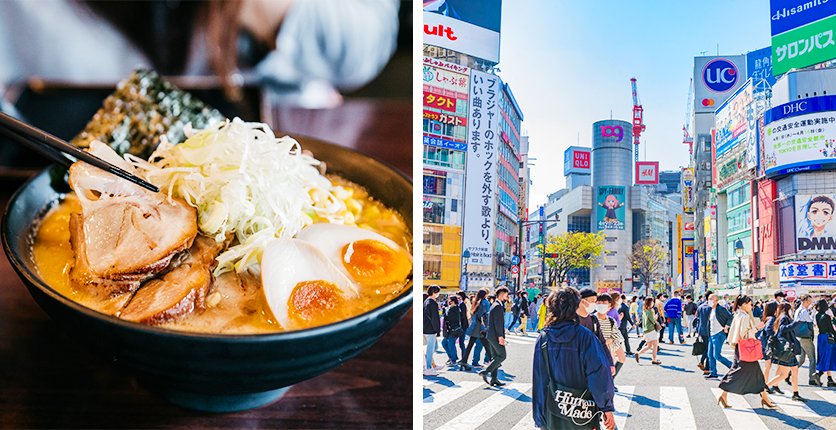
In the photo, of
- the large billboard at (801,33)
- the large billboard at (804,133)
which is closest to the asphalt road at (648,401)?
the large billboard at (804,133)

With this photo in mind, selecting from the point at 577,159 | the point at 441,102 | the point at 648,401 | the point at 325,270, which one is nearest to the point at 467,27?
the point at 441,102

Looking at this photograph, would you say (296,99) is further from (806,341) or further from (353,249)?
(806,341)

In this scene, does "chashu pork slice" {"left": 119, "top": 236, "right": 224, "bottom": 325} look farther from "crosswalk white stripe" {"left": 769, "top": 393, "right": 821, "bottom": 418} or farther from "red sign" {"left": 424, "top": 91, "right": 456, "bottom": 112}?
"crosswalk white stripe" {"left": 769, "top": 393, "right": 821, "bottom": 418}

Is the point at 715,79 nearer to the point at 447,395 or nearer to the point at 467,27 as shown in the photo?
the point at 467,27

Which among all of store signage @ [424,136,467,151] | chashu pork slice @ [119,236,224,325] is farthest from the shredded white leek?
store signage @ [424,136,467,151]

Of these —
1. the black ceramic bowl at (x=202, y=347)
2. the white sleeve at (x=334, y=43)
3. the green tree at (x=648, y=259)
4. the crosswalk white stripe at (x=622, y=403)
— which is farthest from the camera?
the white sleeve at (x=334, y=43)

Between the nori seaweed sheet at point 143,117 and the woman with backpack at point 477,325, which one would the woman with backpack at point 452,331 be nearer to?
the woman with backpack at point 477,325

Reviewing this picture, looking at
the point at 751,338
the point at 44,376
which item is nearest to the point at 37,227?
the point at 44,376

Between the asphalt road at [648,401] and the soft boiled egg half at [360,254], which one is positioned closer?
the soft boiled egg half at [360,254]
